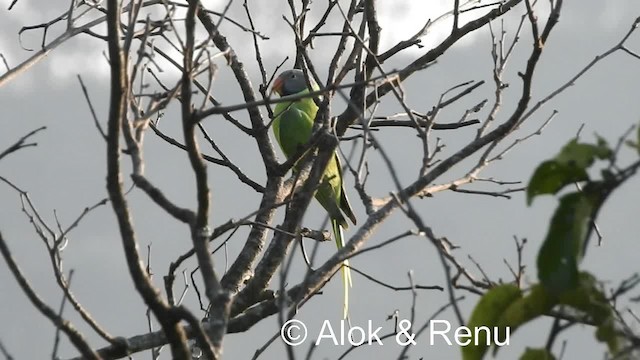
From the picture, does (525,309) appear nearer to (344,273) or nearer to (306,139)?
(344,273)

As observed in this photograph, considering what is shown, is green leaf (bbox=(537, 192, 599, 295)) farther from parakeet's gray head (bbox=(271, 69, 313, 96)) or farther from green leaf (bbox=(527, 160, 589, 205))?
parakeet's gray head (bbox=(271, 69, 313, 96))

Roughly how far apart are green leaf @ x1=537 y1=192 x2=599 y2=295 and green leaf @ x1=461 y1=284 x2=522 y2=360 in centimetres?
16

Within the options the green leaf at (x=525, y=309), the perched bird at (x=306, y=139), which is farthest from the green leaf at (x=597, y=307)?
the perched bird at (x=306, y=139)

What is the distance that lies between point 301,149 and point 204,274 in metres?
1.28

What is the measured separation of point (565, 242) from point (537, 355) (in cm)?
26

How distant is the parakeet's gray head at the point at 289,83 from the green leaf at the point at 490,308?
→ 5286mm

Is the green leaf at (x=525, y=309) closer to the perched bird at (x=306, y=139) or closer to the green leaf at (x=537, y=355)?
the green leaf at (x=537, y=355)

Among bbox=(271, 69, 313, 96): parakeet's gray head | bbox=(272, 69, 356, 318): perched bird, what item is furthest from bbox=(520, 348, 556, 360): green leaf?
bbox=(271, 69, 313, 96): parakeet's gray head

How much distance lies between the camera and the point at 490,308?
1441mm

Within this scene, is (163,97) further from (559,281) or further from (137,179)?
(559,281)

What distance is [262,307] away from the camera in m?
2.63

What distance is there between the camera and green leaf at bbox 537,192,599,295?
124 centimetres

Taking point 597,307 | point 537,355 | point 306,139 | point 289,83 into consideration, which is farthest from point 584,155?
point 289,83

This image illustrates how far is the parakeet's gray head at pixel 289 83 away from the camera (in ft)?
21.9
